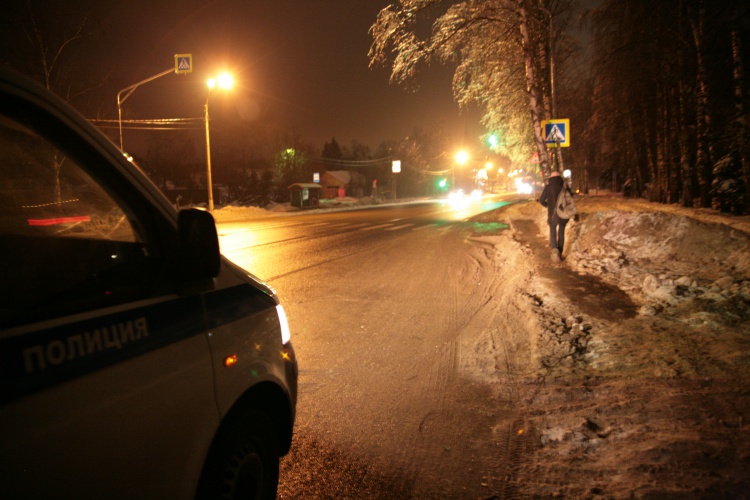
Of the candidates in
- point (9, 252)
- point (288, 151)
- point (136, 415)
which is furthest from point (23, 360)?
point (288, 151)

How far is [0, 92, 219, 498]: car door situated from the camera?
1.33 m

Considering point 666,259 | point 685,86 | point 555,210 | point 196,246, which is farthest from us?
point 685,86

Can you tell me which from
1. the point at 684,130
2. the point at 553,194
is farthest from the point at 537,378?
the point at 684,130

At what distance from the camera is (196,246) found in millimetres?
1979

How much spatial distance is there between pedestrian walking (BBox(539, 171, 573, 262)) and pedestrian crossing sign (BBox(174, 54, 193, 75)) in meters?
14.3

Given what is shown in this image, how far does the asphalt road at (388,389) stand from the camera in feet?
10.3

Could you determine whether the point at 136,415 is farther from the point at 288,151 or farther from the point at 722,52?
the point at 288,151

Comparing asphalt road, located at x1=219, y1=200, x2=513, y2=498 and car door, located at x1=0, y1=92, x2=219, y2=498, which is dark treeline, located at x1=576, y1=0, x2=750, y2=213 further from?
car door, located at x1=0, y1=92, x2=219, y2=498

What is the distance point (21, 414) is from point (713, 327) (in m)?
5.85

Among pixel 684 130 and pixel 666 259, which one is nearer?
pixel 666 259

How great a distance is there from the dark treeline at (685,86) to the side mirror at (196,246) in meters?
14.6

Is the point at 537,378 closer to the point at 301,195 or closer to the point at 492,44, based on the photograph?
the point at 492,44

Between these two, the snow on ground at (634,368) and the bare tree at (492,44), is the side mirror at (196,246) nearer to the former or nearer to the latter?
the snow on ground at (634,368)

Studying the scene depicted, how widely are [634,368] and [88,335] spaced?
4450mm
